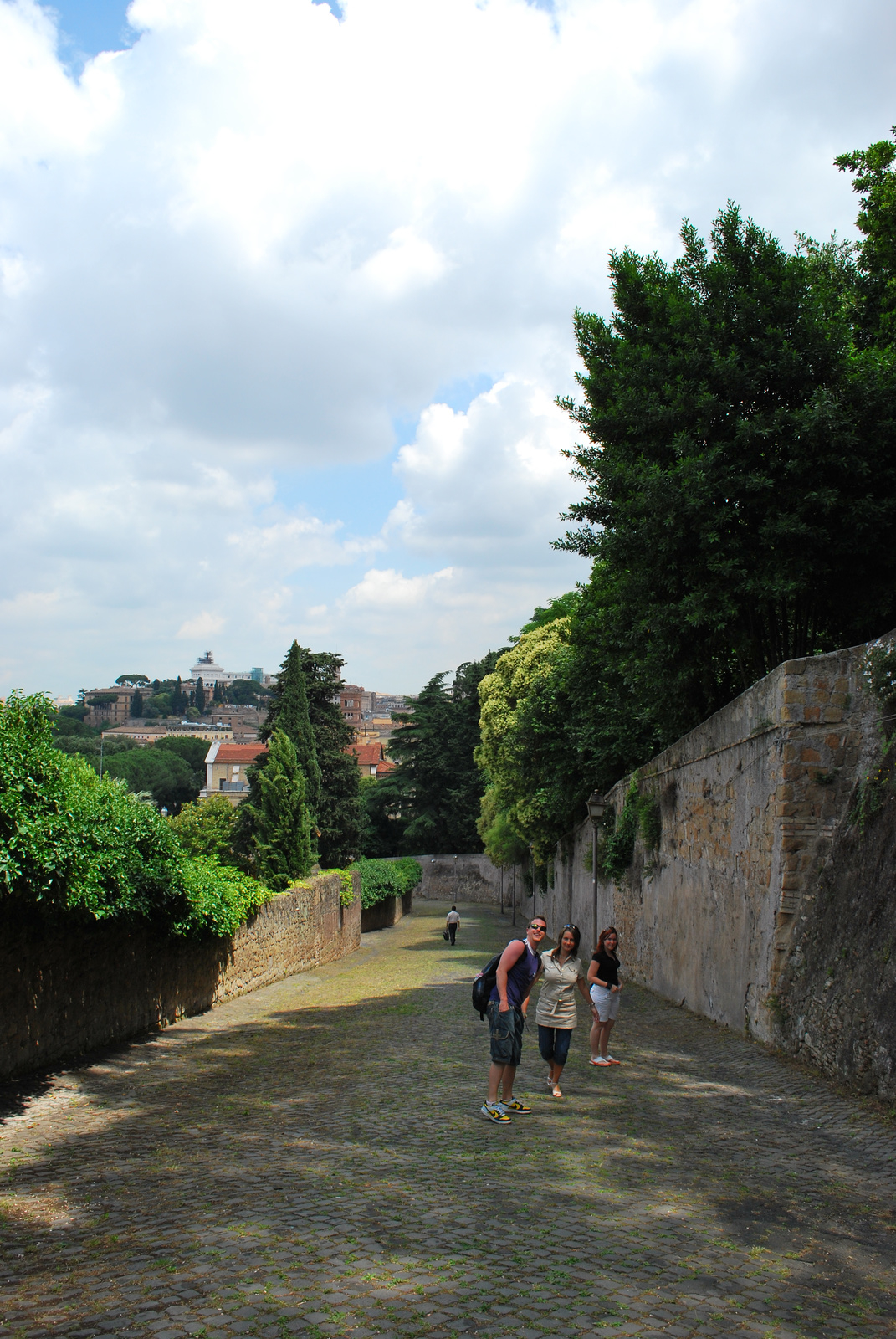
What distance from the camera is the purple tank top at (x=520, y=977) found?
23.9ft

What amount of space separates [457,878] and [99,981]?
57052mm

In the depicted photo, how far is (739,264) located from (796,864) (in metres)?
7.95

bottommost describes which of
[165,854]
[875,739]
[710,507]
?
[165,854]

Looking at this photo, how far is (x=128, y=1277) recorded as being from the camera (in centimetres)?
409

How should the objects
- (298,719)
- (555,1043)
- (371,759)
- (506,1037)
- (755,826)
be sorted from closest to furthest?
(506,1037) < (555,1043) < (755,826) < (298,719) < (371,759)

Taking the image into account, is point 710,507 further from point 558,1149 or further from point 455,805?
point 455,805

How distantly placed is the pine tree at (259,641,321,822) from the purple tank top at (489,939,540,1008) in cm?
3709

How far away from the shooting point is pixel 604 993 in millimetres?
9203

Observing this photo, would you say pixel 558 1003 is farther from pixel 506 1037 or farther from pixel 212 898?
pixel 212 898

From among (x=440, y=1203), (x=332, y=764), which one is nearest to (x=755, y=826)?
(x=440, y=1203)

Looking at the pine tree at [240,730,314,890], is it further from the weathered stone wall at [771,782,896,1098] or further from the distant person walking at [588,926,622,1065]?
the weathered stone wall at [771,782,896,1098]

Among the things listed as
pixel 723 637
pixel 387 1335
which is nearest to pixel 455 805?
pixel 723 637

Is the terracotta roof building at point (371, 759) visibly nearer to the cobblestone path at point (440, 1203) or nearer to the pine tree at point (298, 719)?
the pine tree at point (298, 719)

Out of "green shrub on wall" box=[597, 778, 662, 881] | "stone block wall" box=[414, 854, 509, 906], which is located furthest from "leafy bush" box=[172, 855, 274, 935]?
"stone block wall" box=[414, 854, 509, 906]
